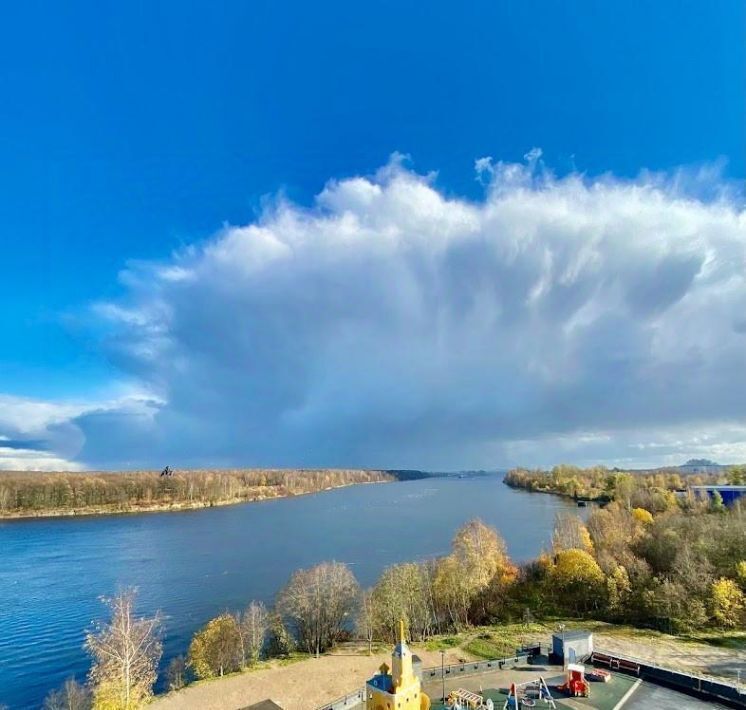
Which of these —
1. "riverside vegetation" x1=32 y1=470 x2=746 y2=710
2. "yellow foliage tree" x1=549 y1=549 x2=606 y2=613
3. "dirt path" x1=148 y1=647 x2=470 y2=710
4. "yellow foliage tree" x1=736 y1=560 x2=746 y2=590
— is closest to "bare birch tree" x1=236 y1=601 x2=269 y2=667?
"riverside vegetation" x1=32 y1=470 x2=746 y2=710

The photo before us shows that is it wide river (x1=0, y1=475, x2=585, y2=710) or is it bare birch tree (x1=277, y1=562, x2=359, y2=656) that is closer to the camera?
bare birch tree (x1=277, y1=562, x2=359, y2=656)

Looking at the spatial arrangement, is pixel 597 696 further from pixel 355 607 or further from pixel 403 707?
pixel 355 607

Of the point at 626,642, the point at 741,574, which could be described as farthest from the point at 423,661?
the point at 741,574

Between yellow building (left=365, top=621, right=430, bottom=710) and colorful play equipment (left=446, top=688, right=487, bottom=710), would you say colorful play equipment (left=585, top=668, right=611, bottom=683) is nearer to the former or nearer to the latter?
colorful play equipment (left=446, top=688, right=487, bottom=710)

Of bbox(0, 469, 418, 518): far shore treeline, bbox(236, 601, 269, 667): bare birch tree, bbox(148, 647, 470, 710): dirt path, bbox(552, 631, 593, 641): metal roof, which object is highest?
bbox(0, 469, 418, 518): far shore treeline

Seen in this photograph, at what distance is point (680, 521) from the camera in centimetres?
4834

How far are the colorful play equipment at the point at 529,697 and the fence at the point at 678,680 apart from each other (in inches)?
153

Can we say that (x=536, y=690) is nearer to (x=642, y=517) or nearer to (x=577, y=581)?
(x=577, y=581)

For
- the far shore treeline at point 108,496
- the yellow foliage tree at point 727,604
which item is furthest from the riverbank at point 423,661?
the far shore treeline at point 108,496

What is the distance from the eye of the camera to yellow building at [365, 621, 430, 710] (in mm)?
17516

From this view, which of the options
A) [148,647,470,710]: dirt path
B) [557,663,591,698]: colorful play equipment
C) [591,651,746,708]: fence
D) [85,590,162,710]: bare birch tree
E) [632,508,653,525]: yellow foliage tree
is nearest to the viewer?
[591,651,746,708]: fence

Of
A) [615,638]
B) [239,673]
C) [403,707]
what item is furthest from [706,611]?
[239,673]

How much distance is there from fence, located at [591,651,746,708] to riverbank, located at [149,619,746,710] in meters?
5.56

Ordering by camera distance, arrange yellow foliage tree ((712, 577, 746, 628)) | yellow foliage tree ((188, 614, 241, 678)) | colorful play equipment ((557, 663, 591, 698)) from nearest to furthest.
Answer: colorful play equipment ((557, 663, 591, 698))
yellow foliage tree ((188, 614, 241, 678))
yellow foliage tree ((712, 577, 746, 628))
